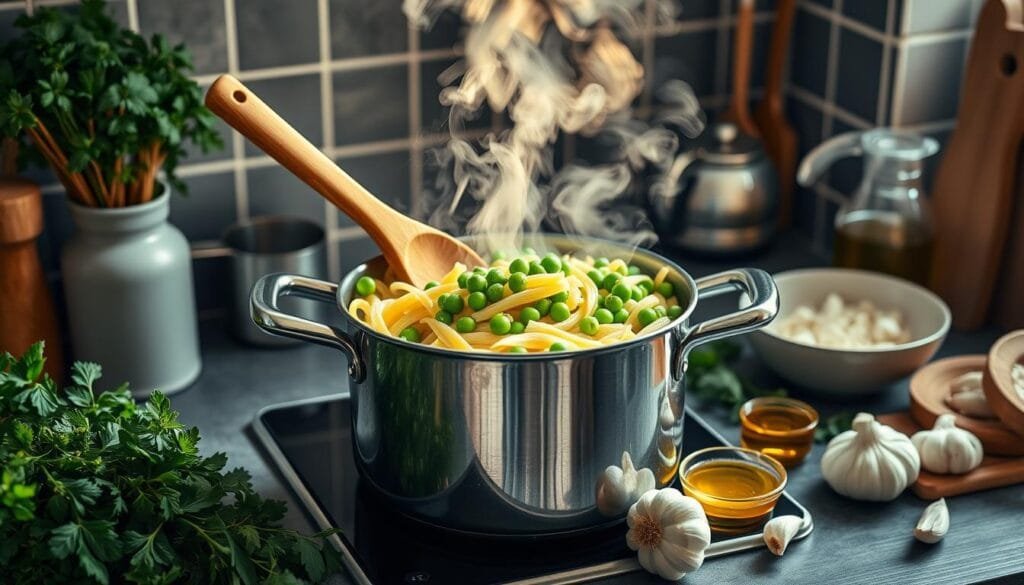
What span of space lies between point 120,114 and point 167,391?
1.07ft

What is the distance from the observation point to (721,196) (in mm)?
1802

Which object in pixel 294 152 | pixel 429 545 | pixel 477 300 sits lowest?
pixel 429 545

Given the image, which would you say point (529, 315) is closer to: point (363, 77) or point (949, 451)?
point (949, 451)

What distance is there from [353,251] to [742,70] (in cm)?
57

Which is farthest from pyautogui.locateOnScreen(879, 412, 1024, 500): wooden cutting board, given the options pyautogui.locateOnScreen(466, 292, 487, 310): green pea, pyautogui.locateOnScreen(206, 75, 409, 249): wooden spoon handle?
pyautogui.locateOnScreen(206, 75, 409, 249): wooden spoon handle

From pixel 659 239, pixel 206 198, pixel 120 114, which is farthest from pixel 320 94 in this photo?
pixel 659 239

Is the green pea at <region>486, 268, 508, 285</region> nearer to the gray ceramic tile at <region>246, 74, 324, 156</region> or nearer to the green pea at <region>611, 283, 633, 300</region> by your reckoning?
the green pea at <region>611, 283, 633, 300</region>

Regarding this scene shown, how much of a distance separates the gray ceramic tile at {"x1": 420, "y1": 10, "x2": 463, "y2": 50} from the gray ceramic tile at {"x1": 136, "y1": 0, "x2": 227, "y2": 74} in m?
0.25

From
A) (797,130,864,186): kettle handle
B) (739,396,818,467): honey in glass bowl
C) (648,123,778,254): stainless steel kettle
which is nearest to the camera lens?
(739,396,818,467): honey in glass bowl

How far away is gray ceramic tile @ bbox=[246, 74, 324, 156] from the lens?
1.69 m

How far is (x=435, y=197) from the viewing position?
1.81 m

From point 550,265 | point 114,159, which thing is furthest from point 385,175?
point 550,265

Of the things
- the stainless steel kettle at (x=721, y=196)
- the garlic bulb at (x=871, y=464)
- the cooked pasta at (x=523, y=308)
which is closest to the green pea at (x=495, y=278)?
the cooked pasta at (x=523, y=308)

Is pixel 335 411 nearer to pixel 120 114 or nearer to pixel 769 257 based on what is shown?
pixel 120 114
